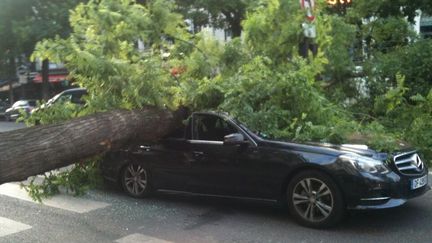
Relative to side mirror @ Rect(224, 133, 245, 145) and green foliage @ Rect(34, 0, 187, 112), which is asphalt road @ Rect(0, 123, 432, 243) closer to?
side mirror @ Rect(224, 133, 245, 145)

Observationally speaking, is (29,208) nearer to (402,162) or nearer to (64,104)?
(64,104)

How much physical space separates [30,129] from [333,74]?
252 inches

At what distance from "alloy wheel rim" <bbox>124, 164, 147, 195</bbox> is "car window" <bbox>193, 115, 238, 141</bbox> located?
1093 millimetres

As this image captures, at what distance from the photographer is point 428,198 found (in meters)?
7.50

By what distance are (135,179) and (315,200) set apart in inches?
116

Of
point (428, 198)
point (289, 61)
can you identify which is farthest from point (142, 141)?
point (428, 198)

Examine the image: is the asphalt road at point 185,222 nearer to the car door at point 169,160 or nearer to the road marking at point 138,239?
the road marking at point 138,239

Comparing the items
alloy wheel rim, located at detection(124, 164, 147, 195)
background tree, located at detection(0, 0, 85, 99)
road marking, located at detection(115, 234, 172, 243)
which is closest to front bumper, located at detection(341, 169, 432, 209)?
road marking, located at detection(115, 234, 172, 243)

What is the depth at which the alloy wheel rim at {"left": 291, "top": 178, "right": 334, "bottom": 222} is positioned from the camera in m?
Answer: 6.21

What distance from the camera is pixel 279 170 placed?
6484 millimetres

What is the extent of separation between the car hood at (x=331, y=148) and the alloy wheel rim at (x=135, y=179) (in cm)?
220

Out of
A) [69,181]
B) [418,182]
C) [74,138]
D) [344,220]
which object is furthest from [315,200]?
[69,181]

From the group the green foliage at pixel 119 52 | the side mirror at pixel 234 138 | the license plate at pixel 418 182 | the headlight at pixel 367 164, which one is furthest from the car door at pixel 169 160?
the license plate at pixel 418 182

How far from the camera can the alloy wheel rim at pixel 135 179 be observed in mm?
7945
